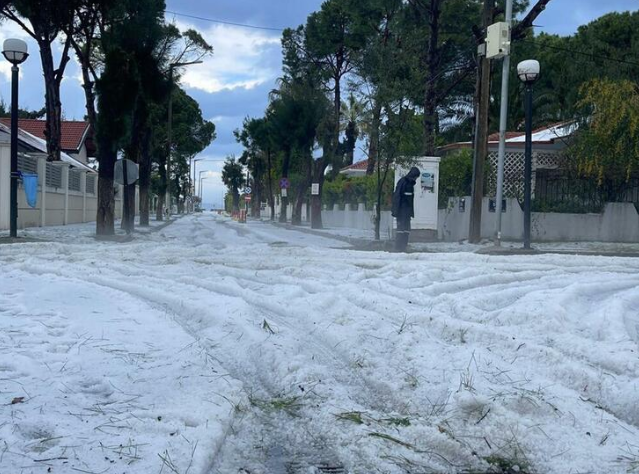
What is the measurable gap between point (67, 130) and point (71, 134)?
0.79 m

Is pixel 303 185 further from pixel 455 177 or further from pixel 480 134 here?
Answer: pixel 480 134

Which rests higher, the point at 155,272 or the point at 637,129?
the point at 637,129

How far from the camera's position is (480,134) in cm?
1773

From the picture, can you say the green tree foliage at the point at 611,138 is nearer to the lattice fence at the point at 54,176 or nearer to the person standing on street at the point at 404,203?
the person standing on street at the point at 404,203

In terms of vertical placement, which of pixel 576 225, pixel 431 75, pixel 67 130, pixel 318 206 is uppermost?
pixel 431 75

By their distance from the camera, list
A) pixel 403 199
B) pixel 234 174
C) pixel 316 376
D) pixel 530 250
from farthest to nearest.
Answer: pixel 234 174 < pixel 530 250 < pixel 403 199 < pixel 316 376

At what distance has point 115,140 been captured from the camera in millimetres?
18750

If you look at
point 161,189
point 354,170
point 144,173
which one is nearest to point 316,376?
point 144,173

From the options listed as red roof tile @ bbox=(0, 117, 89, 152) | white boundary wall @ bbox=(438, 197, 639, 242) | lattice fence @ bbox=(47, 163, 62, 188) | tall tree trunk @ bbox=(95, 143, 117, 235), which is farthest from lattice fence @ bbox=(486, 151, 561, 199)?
red roof tile @ bbox=(0, 117, 89, 152)

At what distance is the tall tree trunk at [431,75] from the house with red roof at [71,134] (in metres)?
23.3

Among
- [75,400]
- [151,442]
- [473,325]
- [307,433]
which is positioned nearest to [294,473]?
[307,433]

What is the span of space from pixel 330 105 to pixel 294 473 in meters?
36.0

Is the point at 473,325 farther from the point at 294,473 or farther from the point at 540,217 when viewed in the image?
the point at 540,217

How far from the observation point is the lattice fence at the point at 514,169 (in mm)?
21516
